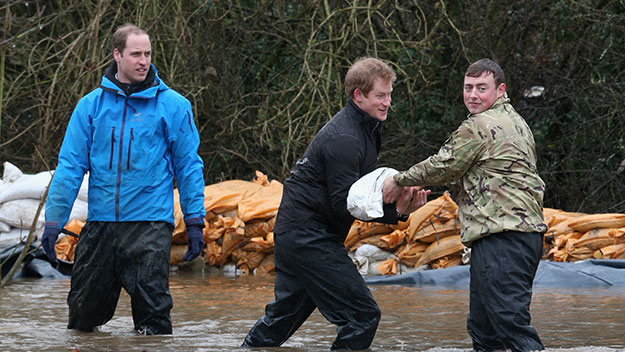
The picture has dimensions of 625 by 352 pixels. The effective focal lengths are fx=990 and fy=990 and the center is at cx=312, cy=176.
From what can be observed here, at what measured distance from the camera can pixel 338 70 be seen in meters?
12.0

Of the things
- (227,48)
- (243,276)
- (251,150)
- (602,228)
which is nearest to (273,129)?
Answer: (251,150)

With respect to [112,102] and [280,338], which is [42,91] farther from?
[280,338]

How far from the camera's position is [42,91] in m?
13.1

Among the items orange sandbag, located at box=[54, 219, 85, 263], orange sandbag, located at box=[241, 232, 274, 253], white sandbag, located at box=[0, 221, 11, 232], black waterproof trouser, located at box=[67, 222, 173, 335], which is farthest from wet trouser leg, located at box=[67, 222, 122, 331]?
white sandbag, located at box=[0, 221, 11, 232]

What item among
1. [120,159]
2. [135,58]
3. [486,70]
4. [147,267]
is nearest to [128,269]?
[147,267]

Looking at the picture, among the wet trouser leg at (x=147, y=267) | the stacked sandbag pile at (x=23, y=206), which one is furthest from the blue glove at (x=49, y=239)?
the stacked sandbag pile at (x=23, y=206)

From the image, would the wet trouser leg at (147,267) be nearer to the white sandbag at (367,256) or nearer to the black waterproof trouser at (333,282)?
the black waterproof trouser at (333,282)

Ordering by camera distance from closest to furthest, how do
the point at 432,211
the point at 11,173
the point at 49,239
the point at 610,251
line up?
1. the point at 49,239
2. the point at 610,251
3. the point at 432,211
4. the point at 11,173

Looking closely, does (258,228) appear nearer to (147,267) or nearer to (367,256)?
(367,256)

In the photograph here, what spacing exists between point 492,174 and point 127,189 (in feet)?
6.53

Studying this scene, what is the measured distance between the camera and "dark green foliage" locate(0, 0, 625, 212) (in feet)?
38.4

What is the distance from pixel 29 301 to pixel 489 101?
4477 millimetres

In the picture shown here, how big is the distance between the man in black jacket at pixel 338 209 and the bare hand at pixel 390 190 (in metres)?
0.07

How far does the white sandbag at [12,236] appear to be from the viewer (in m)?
10.0
